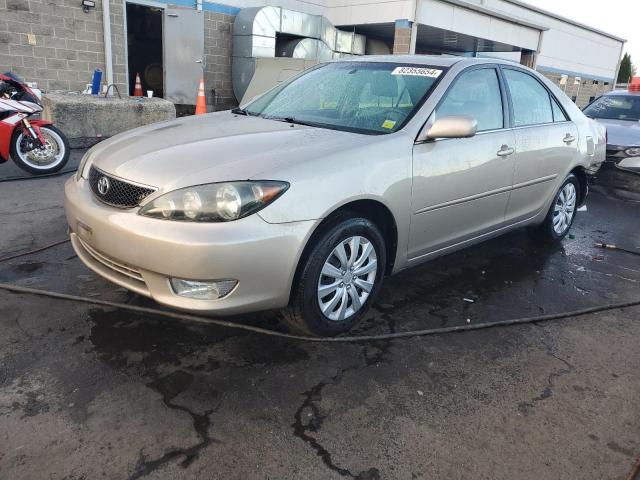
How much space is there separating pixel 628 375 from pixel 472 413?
106 cm

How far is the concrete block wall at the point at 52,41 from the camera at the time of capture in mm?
9930

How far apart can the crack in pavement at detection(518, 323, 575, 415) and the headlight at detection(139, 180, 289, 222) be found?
1573 millimetres

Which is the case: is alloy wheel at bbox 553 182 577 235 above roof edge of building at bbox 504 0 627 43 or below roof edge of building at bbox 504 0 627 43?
below

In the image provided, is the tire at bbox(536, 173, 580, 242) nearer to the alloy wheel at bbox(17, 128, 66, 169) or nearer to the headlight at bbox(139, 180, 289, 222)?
the headlight at bbox(139, 180, 289, 222)

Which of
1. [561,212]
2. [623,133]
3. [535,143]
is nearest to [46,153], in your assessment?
[535,143]

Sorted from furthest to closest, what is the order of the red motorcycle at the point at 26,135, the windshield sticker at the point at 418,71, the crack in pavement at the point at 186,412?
the red motorcycle at the point at 26,135
the windshield sticker at the point at 418,71
the crack in pavement at the point at 186,412

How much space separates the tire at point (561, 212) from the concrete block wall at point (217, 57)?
10.3 metres

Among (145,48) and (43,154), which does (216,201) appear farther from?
(145,48)

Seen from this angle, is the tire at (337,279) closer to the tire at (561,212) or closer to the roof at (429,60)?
the roof at (429,60)

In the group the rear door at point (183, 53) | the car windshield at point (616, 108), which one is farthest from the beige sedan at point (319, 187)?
the rear door at point (183, 53)

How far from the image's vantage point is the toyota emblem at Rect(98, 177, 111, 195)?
284 cm

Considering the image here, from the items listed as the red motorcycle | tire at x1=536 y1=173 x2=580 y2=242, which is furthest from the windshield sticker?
the red motorcycle

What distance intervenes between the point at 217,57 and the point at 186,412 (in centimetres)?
1238

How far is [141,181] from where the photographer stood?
8.81ft
